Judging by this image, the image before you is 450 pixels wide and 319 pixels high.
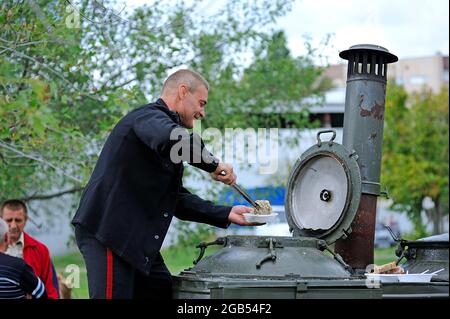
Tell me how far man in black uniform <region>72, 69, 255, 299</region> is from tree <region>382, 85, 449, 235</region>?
25624 millimetres

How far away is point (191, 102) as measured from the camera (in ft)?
18.2

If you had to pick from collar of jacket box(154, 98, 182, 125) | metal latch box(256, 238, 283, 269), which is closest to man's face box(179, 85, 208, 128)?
collar of jacket box(154, 98, 182, 125)

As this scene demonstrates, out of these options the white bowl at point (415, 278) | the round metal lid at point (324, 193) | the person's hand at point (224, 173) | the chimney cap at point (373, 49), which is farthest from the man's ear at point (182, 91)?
the chimney cap at point (373, 49)

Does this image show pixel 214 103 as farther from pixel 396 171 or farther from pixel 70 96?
pixel 396 171

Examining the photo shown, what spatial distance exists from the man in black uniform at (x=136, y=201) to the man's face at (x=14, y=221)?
9.86ft

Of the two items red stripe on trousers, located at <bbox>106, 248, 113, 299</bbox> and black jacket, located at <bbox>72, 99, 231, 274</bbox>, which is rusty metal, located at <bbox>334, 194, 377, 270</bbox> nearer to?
black jacket, located at <bbox>72, 99, 231, 274</bbox>

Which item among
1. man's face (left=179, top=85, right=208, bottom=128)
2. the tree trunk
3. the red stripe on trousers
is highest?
the tree trunk

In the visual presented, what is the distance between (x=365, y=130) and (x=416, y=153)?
25.4m

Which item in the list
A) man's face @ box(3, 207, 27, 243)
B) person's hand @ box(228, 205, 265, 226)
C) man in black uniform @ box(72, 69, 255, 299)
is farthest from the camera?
man's face @ box(3, 207, 27, 243)

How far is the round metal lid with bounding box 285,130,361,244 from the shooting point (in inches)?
247

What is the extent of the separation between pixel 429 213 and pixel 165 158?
97.8 ft

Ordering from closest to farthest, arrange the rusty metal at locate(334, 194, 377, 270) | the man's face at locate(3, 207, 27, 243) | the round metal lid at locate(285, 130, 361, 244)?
the round metal lid at locate(285, 130, 361, 244)
the rusty metal at locate(334, 194, 377, 270)
the man's face at locate(3, 207, 27, 243)

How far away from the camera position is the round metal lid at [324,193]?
628 cm

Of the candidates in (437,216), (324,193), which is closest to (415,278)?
(324,193)
